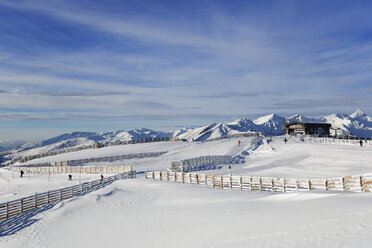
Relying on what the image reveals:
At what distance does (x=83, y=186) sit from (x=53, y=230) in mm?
12508

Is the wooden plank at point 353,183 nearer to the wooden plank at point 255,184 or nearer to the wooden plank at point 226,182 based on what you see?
the wooden plank at point 255,184

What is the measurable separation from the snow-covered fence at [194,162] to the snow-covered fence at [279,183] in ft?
29.8

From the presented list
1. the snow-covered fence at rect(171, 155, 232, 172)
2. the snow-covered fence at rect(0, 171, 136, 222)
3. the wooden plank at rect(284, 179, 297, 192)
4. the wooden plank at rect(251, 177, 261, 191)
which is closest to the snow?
the snow-covered fence at rect(0, 171, 136, 222)

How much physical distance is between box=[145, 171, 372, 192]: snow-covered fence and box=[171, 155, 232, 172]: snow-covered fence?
9.07m

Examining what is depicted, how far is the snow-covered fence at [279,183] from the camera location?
24.9 metres

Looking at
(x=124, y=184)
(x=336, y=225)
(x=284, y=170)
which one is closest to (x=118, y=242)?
(x=336, y=225)

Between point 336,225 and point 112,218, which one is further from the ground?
point 336,225

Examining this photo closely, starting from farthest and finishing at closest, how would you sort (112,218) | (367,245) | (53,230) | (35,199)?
(35,199) → (112,218) → (53,230) → (367,245)

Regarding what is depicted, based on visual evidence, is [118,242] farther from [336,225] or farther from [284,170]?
[284,170]

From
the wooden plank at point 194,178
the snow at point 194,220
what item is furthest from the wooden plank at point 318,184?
the wooden plank at point 194,178

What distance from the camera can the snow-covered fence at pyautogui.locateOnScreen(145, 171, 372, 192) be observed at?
24891 mm

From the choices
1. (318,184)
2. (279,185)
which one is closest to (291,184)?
(279,185)

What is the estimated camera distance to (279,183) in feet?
98.9

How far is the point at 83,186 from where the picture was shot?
3459 centimetres
